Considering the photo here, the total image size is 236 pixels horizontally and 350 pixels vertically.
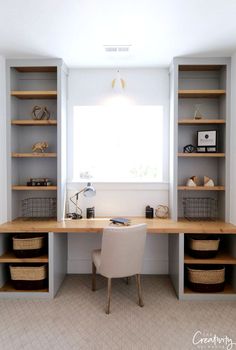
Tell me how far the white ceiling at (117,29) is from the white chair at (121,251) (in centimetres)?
181

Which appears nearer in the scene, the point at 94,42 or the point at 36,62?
the point at 94,42

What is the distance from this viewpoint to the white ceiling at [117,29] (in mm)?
2117

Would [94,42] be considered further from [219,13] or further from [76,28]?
[219,13]

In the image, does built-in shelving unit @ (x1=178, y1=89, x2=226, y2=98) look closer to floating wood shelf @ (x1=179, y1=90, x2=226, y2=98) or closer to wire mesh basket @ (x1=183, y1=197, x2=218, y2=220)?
floating wood shelf @ (x1=179, y1=90, x2=226, y2=98)

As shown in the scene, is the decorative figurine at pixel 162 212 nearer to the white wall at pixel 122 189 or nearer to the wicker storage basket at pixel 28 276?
the white wall at pixel 122 189

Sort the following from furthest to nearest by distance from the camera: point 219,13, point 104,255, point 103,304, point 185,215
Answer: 1. point 185,215
2. point 103,304
3. point 104,255
4. point 219,13

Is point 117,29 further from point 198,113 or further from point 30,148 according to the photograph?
point 30,148

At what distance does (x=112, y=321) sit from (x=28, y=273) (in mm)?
1045

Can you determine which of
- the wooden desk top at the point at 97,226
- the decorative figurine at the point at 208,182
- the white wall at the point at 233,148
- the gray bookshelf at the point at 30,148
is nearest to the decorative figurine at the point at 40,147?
the gray bookshelf at the point at 30,148

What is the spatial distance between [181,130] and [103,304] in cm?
223

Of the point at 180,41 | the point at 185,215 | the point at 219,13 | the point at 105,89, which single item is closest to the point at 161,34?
the point at 180,41

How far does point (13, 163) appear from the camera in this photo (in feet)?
11.0

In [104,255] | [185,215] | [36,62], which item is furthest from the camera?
[185,215]

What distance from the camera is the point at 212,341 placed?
7.52 feet
